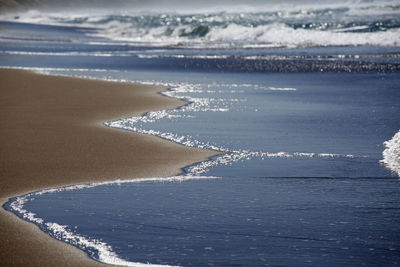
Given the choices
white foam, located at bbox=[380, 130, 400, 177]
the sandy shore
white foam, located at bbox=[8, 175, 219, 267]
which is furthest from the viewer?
white foam, located at bbox=[380, 130, 400, 177]

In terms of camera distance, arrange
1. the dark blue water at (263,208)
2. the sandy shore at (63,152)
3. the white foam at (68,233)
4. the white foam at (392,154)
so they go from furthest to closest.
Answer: the white foam at (392,154) → the sandy shore at (63,152) → the dark blue water at (263,208) → the white foam at (68,233)

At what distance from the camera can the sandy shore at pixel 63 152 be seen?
616 centimetres

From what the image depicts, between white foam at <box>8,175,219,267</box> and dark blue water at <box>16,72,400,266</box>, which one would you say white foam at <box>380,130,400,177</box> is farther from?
white foam at <box>8,175,219,267</box>

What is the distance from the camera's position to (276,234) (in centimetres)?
639

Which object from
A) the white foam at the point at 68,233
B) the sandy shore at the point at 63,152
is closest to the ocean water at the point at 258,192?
the white foam at the point at 68,233

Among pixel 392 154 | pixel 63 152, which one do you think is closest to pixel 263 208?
pixel 392 154

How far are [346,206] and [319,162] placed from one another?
7.00 ft

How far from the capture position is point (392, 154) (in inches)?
387

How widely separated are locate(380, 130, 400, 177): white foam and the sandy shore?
6.91 feet

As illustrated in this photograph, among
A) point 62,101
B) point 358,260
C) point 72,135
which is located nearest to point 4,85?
point 62,101

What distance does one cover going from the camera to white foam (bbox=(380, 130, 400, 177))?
9102 mm

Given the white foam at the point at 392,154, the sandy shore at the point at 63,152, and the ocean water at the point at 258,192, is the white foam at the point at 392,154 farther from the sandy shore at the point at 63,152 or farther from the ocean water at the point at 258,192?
the sandy shore at the point at 63,152

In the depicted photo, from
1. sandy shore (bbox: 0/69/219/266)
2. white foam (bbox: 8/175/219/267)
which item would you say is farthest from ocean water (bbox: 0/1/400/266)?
sandy shore (bbox: 0/69/219/266)

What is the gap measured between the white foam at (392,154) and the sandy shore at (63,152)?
2105mm
